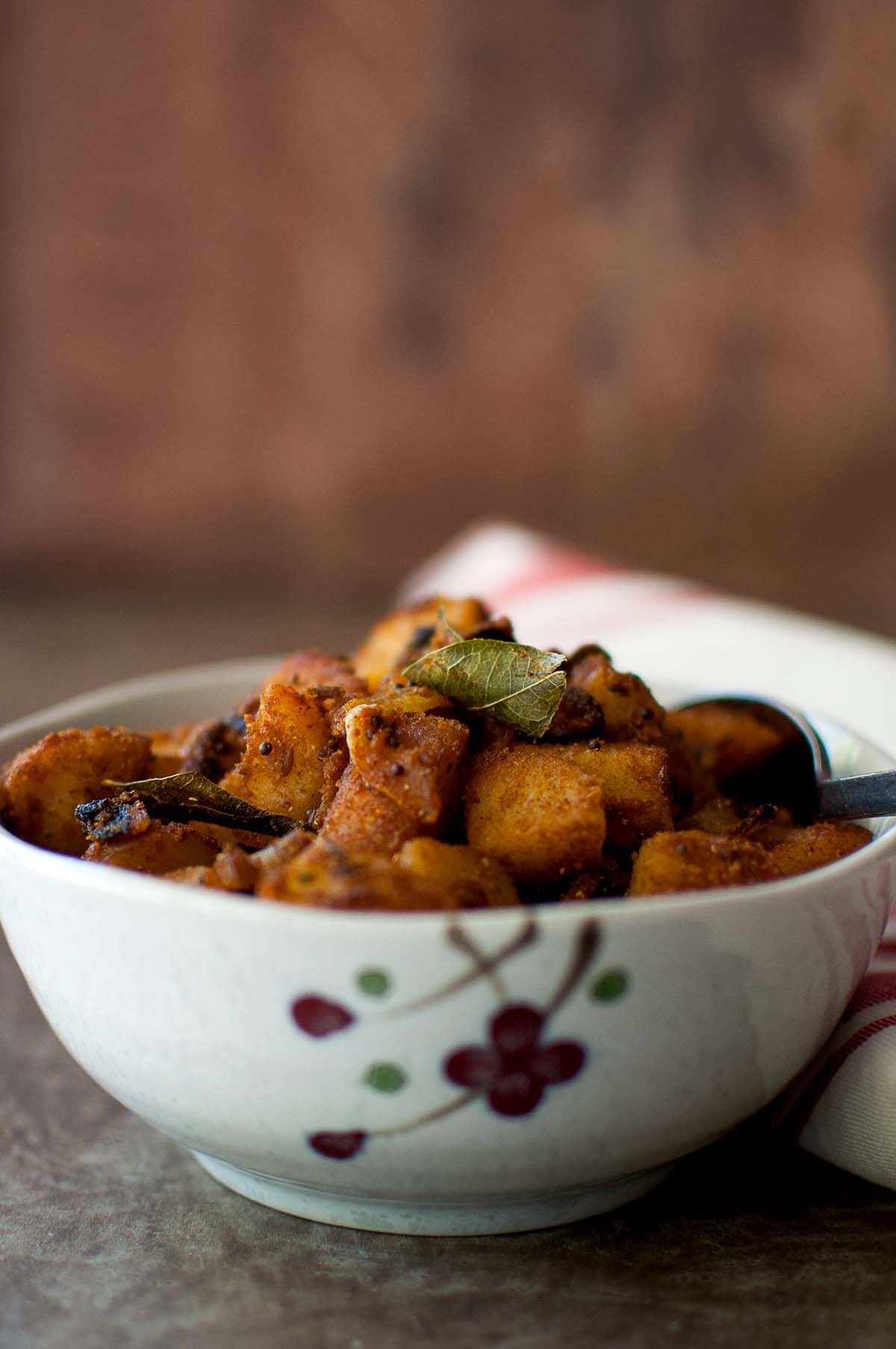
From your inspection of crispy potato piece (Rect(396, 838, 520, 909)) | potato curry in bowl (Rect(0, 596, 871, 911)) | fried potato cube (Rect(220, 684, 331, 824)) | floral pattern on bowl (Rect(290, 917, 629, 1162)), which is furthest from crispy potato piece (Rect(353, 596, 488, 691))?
floral pattern on bowl (Rect(290, 917, 629, 1162))

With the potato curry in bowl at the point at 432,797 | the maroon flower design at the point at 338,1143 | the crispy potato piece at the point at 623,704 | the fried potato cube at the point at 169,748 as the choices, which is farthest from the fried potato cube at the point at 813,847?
the fried potato cube at the point at 169,748

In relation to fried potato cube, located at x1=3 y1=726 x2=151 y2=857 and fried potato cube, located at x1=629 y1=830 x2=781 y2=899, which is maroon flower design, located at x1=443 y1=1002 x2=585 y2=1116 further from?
fried potato cube, located at x1=3 y1=726 x2=151 y2=857

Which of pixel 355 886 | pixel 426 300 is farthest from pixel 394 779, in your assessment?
pixel 426 300

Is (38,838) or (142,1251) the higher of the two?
(38,838)

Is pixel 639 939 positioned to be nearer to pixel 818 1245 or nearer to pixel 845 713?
pixel 818 1245

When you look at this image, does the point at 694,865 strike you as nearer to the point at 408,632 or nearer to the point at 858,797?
the point at 858,797

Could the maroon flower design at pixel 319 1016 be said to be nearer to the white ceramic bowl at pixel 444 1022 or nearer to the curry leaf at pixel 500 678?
the white ceramic bowl at pixel 444 1022

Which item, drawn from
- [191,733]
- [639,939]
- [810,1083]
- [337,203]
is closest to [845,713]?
[810,1083]
